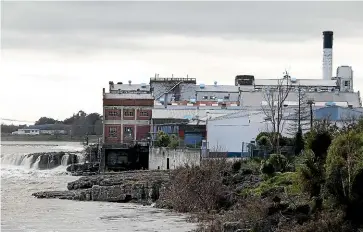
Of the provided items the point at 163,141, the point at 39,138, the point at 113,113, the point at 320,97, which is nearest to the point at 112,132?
the point at 113,113

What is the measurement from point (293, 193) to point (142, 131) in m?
53.8

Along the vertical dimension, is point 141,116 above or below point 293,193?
above

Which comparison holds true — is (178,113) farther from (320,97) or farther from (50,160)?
(320,97)

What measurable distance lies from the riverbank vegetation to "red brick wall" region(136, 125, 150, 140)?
44043mm

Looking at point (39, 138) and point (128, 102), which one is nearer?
point (128, 102)

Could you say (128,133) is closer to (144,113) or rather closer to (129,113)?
(129,113)

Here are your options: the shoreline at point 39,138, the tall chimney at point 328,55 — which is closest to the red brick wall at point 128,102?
the tall chimney at point 328,55

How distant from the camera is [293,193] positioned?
27.6 metres

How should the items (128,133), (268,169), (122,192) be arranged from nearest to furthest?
1. (268,169)
2. (122,192)
3. (128,133)

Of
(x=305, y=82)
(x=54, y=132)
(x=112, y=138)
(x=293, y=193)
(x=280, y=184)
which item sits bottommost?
(x=293, y=193)

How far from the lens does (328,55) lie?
291ft

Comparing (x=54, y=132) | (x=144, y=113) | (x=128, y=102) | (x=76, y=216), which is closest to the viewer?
(x=76, y=216)

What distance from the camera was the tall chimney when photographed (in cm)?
8756

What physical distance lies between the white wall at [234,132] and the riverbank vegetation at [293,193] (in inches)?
736
